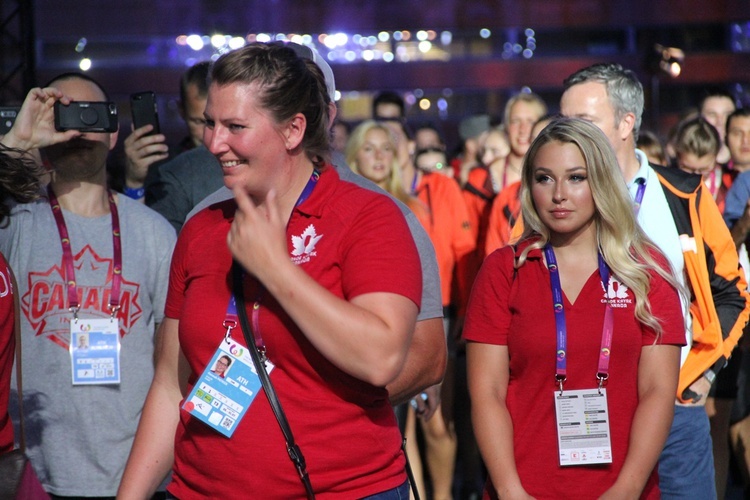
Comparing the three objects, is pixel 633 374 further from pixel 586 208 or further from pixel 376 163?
pixel 376 163

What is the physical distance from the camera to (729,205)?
567 cm

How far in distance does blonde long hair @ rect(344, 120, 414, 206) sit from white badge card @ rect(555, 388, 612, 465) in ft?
10.6

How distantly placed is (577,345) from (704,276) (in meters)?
0.94

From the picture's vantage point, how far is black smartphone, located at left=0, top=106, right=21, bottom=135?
140 inches

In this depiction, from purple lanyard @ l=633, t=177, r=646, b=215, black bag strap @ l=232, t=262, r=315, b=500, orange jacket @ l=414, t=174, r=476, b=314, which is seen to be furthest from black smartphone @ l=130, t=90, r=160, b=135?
orange jacket @ l=414, t=174, r=476, b=314

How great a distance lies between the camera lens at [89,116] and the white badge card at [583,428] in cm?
183

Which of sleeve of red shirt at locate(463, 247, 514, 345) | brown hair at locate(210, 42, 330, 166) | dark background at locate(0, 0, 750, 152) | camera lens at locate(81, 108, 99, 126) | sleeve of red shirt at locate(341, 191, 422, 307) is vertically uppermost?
dark background at locate(0, 0, 750, 152)

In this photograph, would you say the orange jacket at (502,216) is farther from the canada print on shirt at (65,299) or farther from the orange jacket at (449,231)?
the canada print on shirt at (65,299)

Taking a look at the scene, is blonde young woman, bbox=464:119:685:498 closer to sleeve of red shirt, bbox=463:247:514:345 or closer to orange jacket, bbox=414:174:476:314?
sleeve of red shirt, bbox=463:247:514:345

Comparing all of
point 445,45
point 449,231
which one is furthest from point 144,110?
point 445,45

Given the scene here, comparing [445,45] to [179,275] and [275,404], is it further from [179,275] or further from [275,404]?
[275,404]

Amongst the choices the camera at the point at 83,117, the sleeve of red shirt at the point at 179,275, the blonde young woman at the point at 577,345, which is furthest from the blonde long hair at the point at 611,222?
the camera at the point at 83,117

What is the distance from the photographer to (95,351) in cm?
350

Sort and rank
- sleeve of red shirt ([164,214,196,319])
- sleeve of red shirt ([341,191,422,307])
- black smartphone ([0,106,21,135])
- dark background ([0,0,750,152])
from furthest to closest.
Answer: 1. dark background ([0,0,750,152])
2. black smartphone ([0,106,21,135])
3. sleeve of red shirt ([164,214,196,319])
4. sleeve of red shirt ([341,191,422,307])
